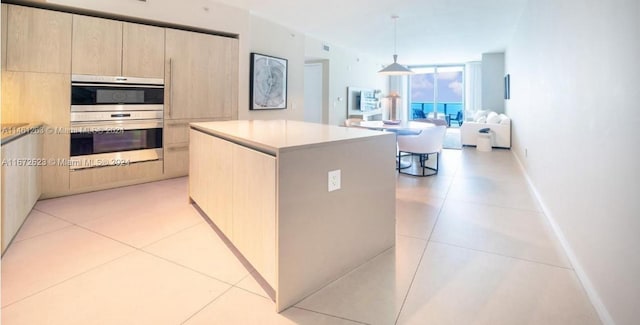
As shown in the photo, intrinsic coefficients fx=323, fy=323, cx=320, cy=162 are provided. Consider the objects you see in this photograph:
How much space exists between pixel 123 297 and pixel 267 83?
4.43 metres

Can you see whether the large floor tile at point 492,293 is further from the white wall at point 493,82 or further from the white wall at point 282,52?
the white wall at point 493,82

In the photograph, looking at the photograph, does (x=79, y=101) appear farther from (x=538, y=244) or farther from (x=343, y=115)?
(x=343, y=115)

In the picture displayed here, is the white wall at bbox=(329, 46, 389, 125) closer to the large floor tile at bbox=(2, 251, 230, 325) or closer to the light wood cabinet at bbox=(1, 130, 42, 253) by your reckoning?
the light wood cabinet at bbox=(1, 130, 42, 253)

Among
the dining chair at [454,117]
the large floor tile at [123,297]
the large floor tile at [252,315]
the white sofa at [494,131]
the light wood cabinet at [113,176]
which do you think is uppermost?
the dining chair at [454,117]

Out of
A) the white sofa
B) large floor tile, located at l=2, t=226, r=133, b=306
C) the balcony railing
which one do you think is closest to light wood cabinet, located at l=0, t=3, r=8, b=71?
large floor tile, located at l=2, t=226, r=133, b=306

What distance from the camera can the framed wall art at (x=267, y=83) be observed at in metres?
5.35

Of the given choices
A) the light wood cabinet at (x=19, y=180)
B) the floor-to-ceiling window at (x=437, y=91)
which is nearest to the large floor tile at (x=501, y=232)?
the light wood cabinet at (x=19, y=180)

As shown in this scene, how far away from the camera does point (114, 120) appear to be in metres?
3.84

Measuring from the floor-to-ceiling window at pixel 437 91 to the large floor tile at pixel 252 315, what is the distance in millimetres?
12114

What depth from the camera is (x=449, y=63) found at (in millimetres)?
12219

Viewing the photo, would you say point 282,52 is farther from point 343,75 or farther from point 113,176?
point 113,176

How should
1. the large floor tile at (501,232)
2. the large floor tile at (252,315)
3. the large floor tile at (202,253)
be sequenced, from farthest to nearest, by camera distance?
the large floor tile at (501,232) < the large floor tile at (202,253) < the large floor tile at (252,315)

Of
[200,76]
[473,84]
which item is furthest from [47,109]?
[473,84]

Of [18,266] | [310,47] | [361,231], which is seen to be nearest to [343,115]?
[310,47]
